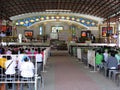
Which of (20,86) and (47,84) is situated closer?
(20,86)

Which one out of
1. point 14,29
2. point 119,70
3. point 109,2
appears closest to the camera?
Result: point 119,70

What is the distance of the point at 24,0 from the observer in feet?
123

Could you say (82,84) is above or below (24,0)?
below

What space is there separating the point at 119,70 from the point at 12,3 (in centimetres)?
2985

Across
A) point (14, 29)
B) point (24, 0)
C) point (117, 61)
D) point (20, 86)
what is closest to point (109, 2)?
point (24, 0)

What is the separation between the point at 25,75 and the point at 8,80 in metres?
0.59

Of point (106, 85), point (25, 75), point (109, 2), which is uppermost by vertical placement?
point (109, 2)

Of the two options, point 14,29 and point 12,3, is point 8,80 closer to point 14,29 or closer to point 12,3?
point 12,3

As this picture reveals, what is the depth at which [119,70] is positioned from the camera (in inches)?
438

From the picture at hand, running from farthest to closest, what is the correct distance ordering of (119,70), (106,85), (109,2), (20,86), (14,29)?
(14,29) → (109,2) → (119,70) → (106,85) → (20,86)

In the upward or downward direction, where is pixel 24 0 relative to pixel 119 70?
upward

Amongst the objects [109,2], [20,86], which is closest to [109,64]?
[20,86]

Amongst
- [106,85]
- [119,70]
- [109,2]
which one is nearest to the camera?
[106,85]

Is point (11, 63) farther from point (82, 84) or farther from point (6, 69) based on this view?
point (82, 84)
